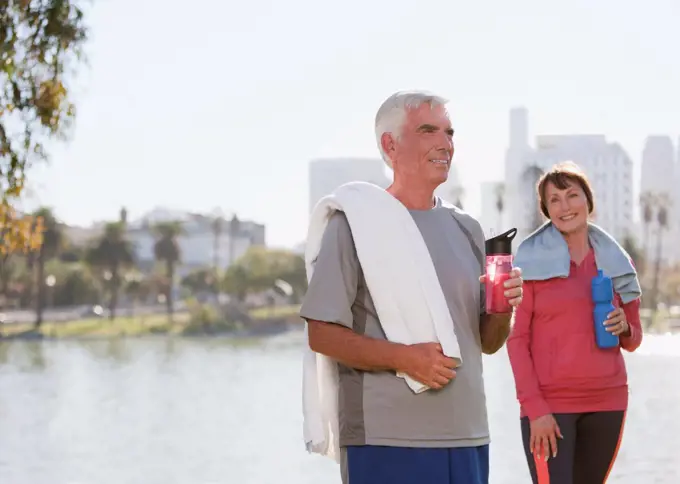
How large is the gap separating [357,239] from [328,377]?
28 cm

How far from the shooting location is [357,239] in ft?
7.63

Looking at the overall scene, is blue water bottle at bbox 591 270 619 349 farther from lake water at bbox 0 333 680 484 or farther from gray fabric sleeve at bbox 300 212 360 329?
lake water at bbox 0 333 680 484

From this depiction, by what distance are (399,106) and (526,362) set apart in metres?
1.03

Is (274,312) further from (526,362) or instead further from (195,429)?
(526,362)

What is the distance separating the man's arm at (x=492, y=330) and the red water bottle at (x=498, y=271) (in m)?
0.06

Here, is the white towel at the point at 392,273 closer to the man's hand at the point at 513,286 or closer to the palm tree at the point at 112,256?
the man's hand at the point at 513,286

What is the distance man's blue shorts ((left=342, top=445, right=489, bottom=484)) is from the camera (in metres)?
2.29

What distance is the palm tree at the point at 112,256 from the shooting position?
3263 inches

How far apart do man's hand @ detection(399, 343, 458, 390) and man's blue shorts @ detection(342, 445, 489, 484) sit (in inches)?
5.0

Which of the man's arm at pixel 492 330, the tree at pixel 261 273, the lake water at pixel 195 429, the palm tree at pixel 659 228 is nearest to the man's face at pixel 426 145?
the man's arm at pixel 492 330

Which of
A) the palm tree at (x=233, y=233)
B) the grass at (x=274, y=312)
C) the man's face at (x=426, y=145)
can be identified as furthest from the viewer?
the palm tree at (x=233, y=233)

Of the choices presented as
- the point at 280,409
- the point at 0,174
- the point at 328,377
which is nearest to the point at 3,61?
the point at 0,174

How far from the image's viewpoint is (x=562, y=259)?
321 centimetres

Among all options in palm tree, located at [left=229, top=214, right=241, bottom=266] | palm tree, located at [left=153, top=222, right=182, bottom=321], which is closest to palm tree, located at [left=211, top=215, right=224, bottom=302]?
palm tree, located at [left=229, top=214, right=241, bottom=266]
